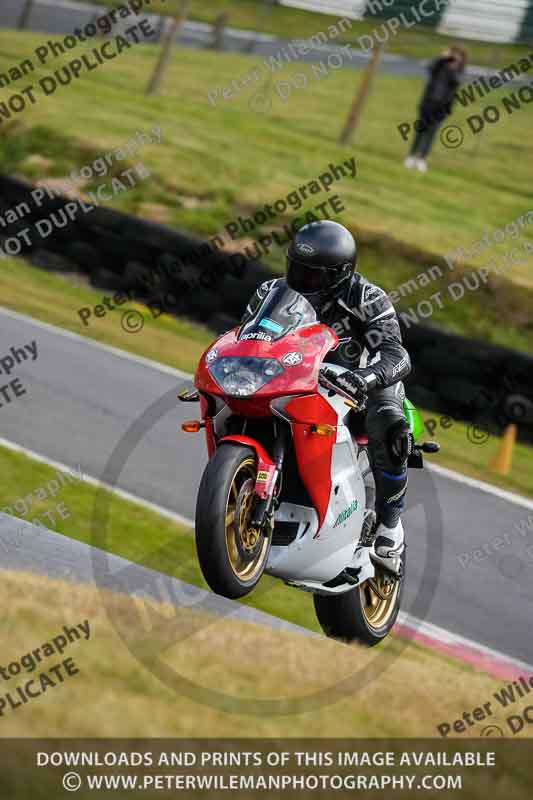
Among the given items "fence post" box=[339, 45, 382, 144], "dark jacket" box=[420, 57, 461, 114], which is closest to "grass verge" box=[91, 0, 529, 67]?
"fence post" box=[339, 45, 382, 144]

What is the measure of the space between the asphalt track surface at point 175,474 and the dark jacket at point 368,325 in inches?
113

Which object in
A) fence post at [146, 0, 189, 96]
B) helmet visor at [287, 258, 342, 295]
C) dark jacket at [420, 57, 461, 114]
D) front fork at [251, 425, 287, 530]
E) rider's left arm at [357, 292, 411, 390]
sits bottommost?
fence post at [146, 0, 189, 96]

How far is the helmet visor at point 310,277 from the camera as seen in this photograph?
19.9 feet

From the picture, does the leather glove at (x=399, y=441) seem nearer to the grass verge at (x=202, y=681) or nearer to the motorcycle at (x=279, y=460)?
the motorcycle at (x=279, y=460)

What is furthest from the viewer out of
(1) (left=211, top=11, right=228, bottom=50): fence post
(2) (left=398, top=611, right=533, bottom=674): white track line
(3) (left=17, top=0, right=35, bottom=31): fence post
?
(1) (left=211, top=11, right=228, bottom=50): fence post

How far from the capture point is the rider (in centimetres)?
600

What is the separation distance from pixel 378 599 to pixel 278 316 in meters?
2.14

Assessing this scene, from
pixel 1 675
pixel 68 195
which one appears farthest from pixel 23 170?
pixel 1 675

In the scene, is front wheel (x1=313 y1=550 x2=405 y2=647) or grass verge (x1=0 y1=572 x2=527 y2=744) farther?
front wheel (x1=313 y1=550 x2=405 y2=647)

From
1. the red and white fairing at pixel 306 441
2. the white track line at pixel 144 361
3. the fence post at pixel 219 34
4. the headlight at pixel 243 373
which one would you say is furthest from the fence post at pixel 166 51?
the headlight at pixel 243 373

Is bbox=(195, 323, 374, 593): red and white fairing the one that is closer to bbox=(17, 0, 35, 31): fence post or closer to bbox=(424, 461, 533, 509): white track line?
bbox=(424, 461, 533, 509): white track line

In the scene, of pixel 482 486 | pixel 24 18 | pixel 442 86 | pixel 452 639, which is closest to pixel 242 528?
pixel 452 639

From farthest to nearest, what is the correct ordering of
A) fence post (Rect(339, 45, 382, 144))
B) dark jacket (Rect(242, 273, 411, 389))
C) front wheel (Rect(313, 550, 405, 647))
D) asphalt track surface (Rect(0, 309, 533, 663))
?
fence post (Rect(339, 45, 382, 144)), asphalt track surface (Rect(0, 309, 533, 663)), front wheel (Rect(313, 550, 405, 647)), dark jacket (Rect(242, 273, 411, 389))

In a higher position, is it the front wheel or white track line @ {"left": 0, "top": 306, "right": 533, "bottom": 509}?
the front wheel
